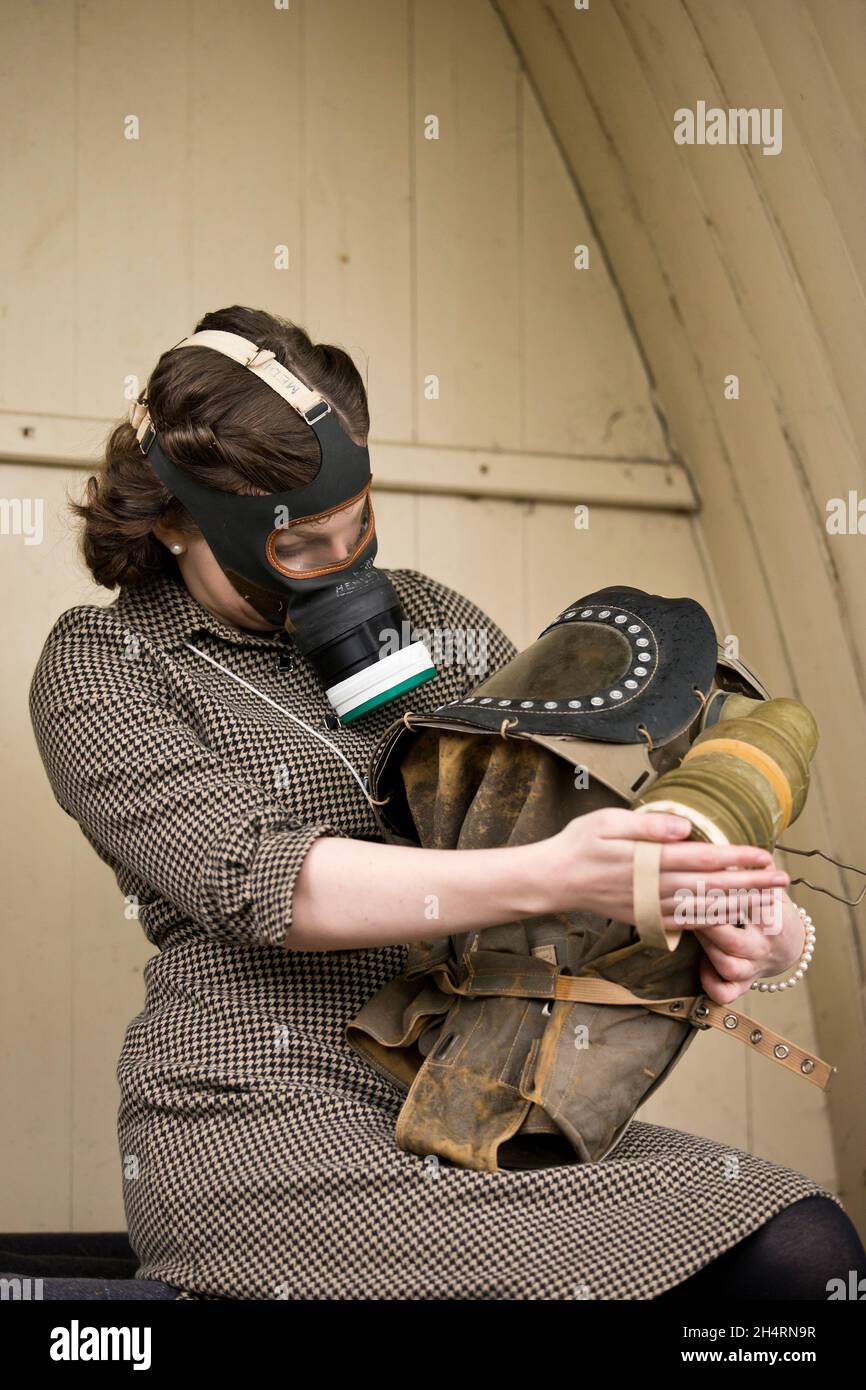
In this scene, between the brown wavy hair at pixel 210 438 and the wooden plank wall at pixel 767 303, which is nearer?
the brown wavy hair at pixel 210 438

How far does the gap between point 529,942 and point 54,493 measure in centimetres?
102

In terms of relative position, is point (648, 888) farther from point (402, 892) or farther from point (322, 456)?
point (322, 456)

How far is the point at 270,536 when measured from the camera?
131cm

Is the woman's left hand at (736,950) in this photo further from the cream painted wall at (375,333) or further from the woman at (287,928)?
the cream painted wall at (375,333)

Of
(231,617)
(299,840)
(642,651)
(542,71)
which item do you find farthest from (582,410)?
(299,840)

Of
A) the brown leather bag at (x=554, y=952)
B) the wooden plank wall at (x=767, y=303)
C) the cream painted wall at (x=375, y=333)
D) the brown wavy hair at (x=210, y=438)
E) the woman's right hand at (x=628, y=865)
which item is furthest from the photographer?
the cream painted wall at (x=375, y=333)

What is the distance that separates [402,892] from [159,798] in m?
0.24

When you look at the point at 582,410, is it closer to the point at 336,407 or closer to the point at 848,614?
the point at 848,614

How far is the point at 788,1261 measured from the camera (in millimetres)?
1080

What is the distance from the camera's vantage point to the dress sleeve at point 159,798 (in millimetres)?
1145

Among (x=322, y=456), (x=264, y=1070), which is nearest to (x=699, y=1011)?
(x=264, y=1070)

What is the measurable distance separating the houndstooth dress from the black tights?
0.05ft

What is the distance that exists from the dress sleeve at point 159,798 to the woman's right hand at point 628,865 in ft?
0.73

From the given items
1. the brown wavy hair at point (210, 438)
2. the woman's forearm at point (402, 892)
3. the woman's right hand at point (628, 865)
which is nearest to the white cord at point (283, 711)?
the brown wavy hair at point (210, 438)
